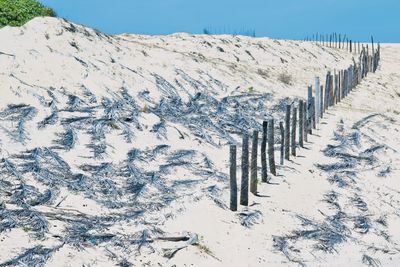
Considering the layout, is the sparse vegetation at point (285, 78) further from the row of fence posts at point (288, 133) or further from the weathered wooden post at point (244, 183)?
the weathered wooden post at point (244, 183)

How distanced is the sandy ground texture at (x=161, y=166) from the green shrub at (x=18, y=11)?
117 cm

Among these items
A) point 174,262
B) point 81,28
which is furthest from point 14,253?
point 81,28

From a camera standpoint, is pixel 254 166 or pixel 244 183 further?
pixel 254 166

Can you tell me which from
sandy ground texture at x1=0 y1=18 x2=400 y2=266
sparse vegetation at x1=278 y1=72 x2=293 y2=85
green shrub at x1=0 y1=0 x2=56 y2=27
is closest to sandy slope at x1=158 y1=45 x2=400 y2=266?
sandy ground texture at x1=0 y1=18 x2=400 y2=266

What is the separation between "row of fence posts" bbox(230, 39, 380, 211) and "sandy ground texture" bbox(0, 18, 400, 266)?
366 mm

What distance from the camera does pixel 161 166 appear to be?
16.0 m

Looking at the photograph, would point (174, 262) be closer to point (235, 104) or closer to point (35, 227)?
point (35, 227)

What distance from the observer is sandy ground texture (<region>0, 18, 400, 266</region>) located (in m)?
11.7

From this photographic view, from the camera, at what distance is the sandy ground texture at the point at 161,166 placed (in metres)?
11.7

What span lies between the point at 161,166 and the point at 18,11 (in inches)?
458

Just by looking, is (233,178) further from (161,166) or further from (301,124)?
(301,124)

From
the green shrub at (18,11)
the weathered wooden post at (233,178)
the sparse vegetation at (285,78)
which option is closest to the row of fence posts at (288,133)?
the weathered wooden post at (233,178)

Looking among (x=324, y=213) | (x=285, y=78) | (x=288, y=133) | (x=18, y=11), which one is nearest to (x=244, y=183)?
(x=324, y=213)

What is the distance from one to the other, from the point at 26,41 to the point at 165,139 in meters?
7.17
